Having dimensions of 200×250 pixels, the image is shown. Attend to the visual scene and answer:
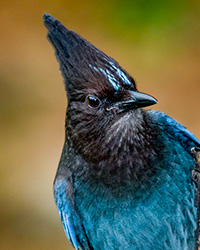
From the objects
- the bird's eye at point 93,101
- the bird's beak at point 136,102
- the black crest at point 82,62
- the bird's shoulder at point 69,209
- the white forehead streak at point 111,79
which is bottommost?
the bird's shoulder at point 69,209

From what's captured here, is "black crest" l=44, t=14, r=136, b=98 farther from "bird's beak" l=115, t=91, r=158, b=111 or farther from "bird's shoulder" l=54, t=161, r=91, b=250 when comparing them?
"bird's shoulder" l=54, t=161, r=91, b=250

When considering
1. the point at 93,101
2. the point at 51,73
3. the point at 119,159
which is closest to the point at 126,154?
the point at 119,159

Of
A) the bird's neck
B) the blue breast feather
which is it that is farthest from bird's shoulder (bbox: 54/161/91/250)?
the bird's neck

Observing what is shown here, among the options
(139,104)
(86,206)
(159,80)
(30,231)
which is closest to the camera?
(139,104)

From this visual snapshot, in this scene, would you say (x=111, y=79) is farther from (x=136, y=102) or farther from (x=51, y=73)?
(x=51, y=73)

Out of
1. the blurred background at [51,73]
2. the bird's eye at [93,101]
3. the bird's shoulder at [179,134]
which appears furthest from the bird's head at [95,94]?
the blurred background at [51,73]

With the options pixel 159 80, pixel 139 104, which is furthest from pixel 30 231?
pixel 139 104

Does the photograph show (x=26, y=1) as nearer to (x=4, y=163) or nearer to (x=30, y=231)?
(x=4, y=163)

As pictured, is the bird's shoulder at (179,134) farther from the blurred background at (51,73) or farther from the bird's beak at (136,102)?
the blurred background at (51,73)
